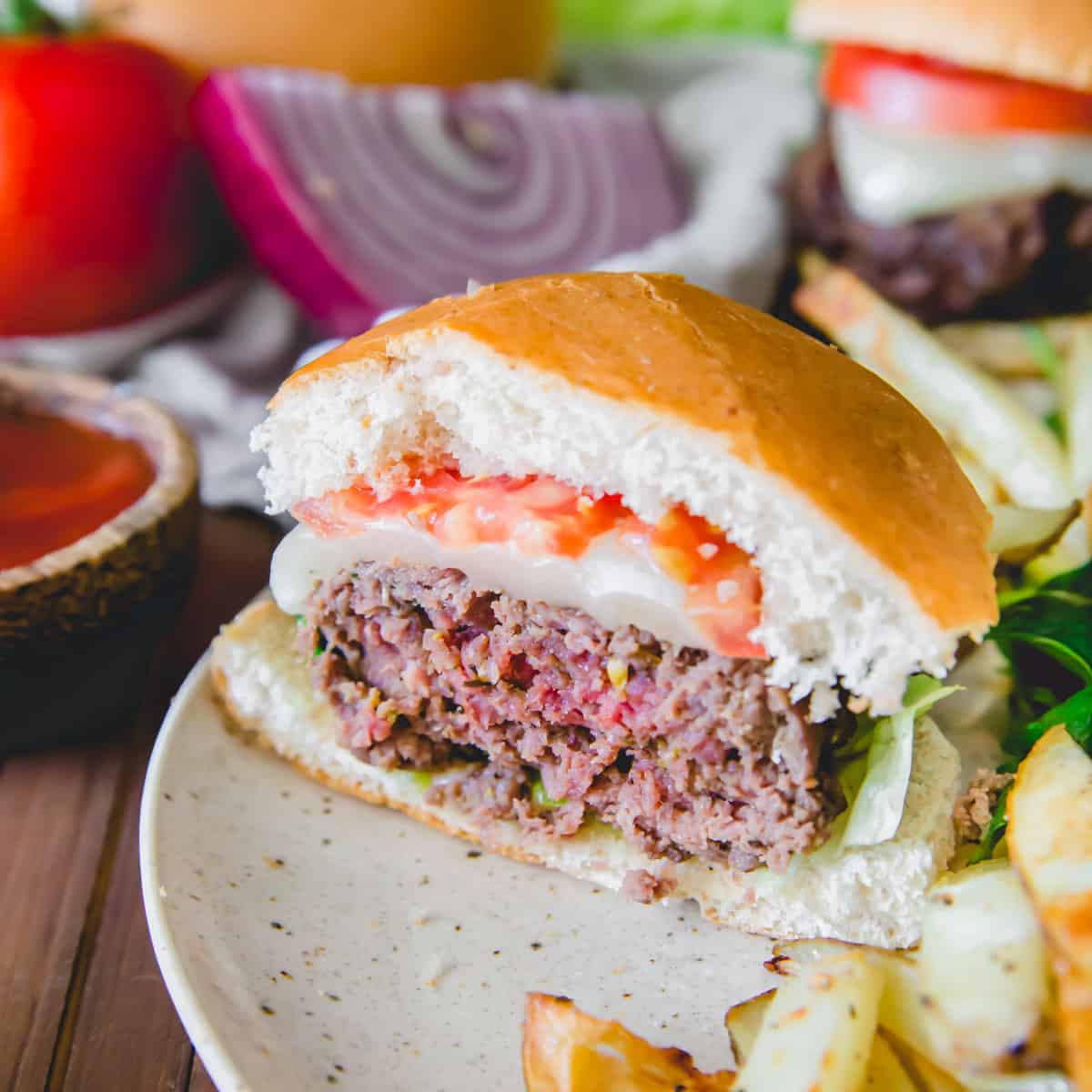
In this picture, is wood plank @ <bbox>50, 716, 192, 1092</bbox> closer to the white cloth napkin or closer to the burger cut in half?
the burger cut in half

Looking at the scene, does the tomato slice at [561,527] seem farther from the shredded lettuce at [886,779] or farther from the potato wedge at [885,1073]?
the potato wedge at [885,1073]

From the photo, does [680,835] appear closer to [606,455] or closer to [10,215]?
[606,455]

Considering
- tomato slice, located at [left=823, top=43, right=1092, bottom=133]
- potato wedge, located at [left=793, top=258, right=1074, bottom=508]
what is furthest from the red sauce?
tomato slice, located at [left=823, top=43, right=1092, bottom=133]

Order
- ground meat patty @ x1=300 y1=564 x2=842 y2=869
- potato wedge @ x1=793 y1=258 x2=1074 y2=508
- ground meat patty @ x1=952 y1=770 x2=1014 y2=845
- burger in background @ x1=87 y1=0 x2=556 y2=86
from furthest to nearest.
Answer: burger in background @ x1=87 y1=0 x2=556 y2=86
potato wedge @ x1=793 y1=258 x2=1074 y2=508
ground meat patty @ x1=952 y1=770 x2=1014 y2=845
ground meat patty @ x1=300 y1=564 x2=842 y2=869

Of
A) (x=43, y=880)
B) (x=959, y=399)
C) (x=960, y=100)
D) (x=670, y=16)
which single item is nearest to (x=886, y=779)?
(x=959, y=399)

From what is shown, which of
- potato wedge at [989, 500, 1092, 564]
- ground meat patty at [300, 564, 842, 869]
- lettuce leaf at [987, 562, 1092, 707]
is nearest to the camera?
ground meat patty at [300, 564, 842, 869]

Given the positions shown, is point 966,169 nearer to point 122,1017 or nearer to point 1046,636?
point 1046,636

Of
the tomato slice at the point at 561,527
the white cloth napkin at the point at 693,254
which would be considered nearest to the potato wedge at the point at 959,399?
the white cloth napkin at the point at 693,254
